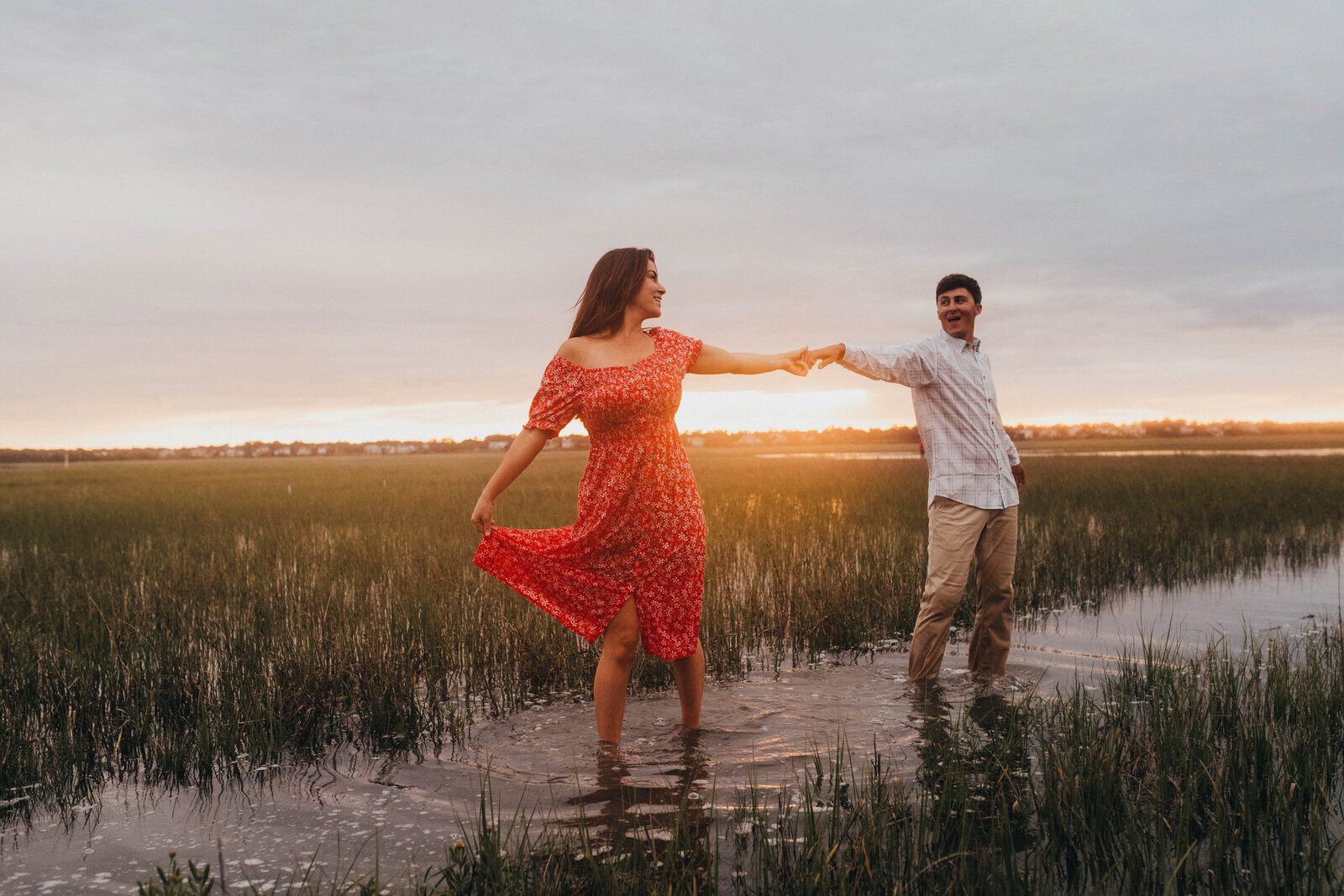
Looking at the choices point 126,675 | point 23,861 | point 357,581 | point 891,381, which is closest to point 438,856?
point 23,861

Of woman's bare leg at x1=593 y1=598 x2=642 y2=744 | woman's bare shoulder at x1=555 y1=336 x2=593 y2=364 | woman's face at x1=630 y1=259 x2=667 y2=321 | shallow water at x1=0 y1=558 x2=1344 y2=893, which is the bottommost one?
shallow water at x1=0 y1=558 x2=1344 y2=893

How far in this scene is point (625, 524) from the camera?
3.67m

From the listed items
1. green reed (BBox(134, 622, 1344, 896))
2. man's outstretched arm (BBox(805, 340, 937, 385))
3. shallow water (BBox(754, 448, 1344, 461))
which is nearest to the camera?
green reed (BBox(134, 622, 1344, 896))

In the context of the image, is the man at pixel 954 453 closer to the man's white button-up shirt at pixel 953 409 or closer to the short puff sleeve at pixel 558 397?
the man's white button-up shirt at pixel 953 409

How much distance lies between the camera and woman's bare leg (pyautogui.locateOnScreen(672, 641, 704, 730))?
393cm

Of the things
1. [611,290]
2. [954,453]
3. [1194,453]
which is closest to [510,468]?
[611,290]

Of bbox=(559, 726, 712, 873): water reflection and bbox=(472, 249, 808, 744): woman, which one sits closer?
bbox=(559, 726, 712, 873): water reflection

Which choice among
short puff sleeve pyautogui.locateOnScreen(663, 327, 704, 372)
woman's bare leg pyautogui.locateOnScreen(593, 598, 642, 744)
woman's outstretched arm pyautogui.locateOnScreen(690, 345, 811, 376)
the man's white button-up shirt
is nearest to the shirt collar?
the man's white button-up shirt

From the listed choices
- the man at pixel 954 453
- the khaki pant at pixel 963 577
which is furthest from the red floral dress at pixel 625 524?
the khaki pant at pixel 963 577

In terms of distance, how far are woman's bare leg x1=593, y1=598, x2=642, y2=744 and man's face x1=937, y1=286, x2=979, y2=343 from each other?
2.42 meters

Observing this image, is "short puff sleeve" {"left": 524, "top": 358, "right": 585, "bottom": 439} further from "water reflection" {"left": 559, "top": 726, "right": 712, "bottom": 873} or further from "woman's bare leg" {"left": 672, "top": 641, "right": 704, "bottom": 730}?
"water reflection" {"left": 559, "top": 726, "right": 712, "bottom": 873}

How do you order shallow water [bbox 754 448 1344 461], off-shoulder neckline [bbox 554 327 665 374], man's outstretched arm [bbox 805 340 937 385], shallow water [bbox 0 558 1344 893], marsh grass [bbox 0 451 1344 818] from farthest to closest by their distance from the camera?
shallow water [bbox 754 448 1344 461], man's outstretched arm [bbox 805 340 937 385], marsh grass [bbox 0 451 1344 818], off-shoulder neckline [bbox 554 327 665 374], shallow water [bbox 0 558 1344 893]

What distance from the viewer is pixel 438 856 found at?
9.71ft

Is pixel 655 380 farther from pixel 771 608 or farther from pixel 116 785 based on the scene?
pixel 771 608
